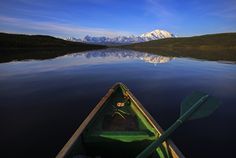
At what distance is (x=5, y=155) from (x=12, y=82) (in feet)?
40.0

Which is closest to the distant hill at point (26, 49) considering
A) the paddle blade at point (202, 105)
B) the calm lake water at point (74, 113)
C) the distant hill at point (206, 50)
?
the calm lake water at point (74, 113)

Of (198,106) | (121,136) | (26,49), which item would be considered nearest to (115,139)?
(121,136)

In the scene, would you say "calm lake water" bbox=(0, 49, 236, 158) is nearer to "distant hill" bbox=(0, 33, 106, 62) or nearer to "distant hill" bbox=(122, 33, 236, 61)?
"distant hill" bbox=(0, 33, 106, 62)

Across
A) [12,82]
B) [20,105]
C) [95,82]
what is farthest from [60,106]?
[12,82]

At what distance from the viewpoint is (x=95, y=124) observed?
20.4 ft

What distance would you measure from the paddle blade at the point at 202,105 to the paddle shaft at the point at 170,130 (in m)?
0.12

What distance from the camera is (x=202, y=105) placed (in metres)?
5.75

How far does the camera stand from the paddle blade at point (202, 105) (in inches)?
214

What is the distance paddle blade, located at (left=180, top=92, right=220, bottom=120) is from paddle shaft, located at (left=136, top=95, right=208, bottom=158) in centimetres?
12

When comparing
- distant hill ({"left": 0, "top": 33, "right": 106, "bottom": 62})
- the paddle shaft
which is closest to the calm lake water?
the paddle shaft

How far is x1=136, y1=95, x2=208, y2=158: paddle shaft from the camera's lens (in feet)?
12.5

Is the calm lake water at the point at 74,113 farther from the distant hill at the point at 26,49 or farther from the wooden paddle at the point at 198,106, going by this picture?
the distant hill at the point at 26,49

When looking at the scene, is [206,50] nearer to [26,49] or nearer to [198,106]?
[26,49]

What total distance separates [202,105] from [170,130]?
184 cm
